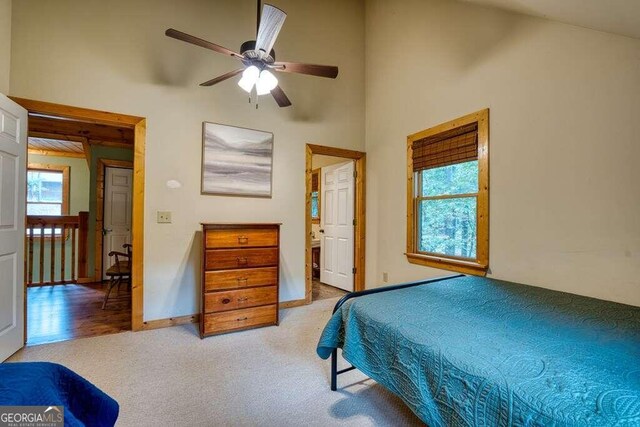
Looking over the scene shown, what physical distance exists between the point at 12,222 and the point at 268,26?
2514 mm

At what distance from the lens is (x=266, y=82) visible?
7.66 ft

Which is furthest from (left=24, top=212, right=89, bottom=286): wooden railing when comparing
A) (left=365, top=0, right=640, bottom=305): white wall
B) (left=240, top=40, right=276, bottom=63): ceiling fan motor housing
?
(left=365, top=0, right=640, bottom=305): white wall

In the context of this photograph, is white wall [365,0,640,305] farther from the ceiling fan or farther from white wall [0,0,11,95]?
white wall [0,0,11,95]

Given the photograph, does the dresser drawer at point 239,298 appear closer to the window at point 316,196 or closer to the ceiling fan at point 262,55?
the ceiling fan at point 262,55

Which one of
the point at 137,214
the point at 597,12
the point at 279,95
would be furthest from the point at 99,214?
the point at 597,12

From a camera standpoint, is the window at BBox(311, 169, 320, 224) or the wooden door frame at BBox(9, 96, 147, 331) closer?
the wooden door frame at BBox(9, 96, 147, 331)

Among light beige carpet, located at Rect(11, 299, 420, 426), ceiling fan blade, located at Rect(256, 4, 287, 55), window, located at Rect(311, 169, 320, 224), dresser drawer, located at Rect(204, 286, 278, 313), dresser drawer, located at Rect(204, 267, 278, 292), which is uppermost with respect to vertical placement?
ceiling fan blade, located at Rect(256, 4, 287, 55)

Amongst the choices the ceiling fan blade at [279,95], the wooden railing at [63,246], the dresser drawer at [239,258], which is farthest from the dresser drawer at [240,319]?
the wooden railing at [63,246]

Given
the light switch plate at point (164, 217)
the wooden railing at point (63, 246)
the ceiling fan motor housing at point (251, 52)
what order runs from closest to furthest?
1. the ceiling fan motor housing at point (251, 52)
2. the light switch plate at point (164, 217)
3. the wooden railing at point (63, 246)

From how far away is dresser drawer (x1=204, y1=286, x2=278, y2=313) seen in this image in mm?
Answer: 2697

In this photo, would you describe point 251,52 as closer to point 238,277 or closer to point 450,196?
point 238,277

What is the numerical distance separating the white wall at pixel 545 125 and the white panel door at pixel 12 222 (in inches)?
146

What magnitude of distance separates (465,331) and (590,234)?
1468 millimetres

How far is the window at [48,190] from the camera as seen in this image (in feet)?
20.4
